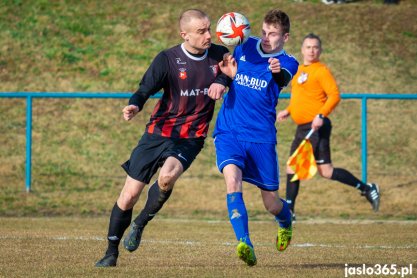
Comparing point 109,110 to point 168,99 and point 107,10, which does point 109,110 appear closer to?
point 107,10

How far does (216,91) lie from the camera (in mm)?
7863

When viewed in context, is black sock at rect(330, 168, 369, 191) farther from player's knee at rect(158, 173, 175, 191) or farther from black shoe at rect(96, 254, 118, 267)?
black shoe at rect(96, 254, 118, 267)

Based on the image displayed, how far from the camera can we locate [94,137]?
18438 mm

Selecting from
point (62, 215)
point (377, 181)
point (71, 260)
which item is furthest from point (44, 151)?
point (71, 260)

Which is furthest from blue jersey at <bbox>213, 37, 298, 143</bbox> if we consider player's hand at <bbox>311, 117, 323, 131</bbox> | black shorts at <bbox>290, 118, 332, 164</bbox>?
black shorts at <bbox>290, 118, 332, 164</bbox>

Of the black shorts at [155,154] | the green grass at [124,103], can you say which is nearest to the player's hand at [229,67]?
the black shorts at [155,154]

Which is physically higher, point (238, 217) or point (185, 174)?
point (238, 217)

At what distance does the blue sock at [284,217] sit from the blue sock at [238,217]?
31.0 inches

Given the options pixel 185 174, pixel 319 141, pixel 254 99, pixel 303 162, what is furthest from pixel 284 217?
pixel 185 174

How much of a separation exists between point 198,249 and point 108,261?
1.72 metres

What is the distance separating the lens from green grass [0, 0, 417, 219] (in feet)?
52.7

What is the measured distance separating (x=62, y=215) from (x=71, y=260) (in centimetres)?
642

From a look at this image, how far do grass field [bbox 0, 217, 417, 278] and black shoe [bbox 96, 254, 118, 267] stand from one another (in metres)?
0.09

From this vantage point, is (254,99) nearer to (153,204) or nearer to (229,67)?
(229,67)
